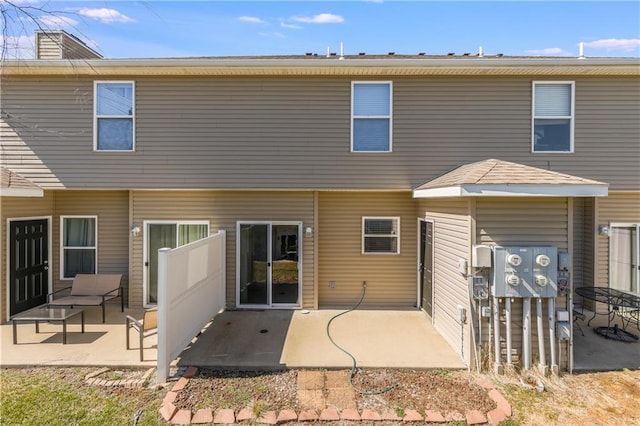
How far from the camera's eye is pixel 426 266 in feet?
23.2

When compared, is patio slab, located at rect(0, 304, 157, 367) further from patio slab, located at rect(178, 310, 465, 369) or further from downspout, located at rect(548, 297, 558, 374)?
downspout, located at rect(548, 297, 558, 374)

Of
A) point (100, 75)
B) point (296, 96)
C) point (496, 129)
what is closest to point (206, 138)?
point (296, 96)

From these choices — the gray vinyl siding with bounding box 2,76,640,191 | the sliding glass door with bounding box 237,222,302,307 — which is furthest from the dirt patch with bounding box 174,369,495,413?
the gray vinyl siding with bounding box 2,76,640,191

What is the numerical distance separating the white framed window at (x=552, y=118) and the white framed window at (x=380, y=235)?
3.58 metres

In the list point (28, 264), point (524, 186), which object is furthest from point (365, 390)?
point (28, 264)

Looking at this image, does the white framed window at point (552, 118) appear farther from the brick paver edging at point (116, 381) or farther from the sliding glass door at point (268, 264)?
the brick paver edging at point (116, 381)

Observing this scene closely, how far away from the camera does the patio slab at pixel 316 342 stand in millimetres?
4949

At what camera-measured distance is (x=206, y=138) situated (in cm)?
714

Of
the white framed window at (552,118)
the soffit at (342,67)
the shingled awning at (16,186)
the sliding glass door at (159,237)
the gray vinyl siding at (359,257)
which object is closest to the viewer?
the shingled awning at (16,186)

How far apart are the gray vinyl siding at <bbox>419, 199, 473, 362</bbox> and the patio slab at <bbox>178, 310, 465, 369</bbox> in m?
0.28

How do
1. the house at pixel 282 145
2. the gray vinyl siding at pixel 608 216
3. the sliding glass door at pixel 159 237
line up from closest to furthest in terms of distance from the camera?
the house at pixel 282 145 → the gray vinyl siding at pixel 608 216 → the sliding glass door at pixel 159 237

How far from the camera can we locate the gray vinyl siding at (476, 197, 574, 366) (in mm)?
4883

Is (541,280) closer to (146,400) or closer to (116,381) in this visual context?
(146,400)

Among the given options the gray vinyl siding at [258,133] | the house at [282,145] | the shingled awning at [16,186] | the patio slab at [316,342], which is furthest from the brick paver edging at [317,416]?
the shingled awning at [16,186]
